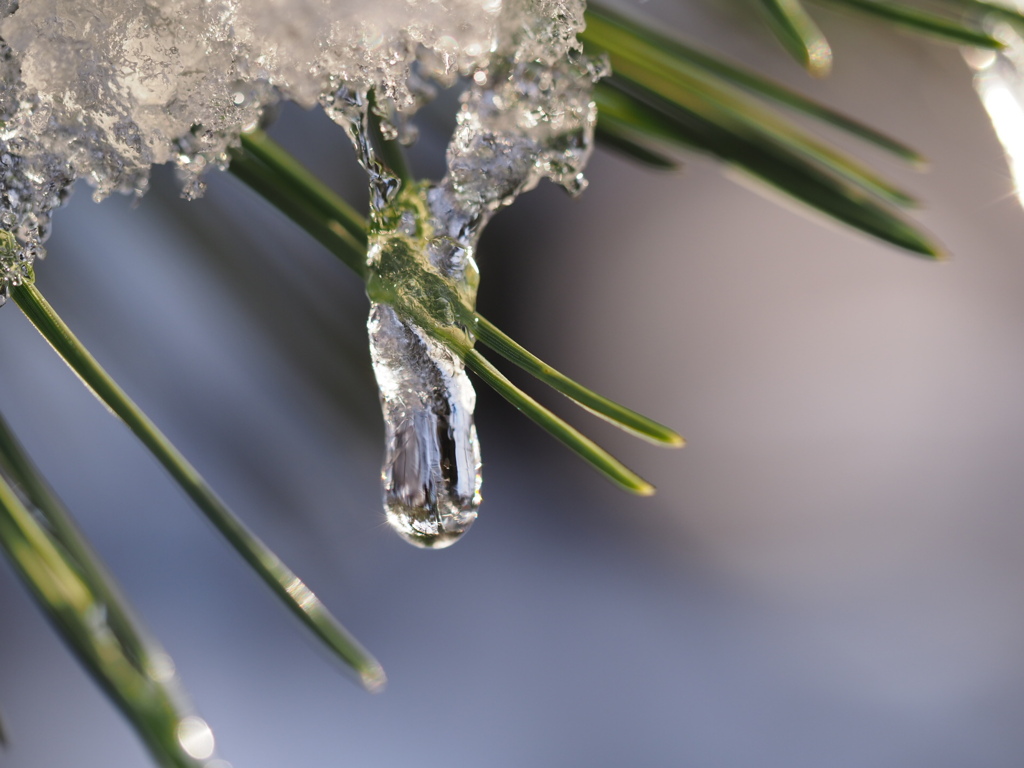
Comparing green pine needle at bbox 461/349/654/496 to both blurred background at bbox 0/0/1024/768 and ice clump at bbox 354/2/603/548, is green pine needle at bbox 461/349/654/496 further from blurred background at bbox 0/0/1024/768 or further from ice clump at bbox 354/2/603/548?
blurred background at bbox 0/0/1024/768

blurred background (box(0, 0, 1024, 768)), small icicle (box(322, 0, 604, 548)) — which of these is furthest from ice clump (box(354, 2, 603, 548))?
blurred background (box(0, 0, 1024, 768))

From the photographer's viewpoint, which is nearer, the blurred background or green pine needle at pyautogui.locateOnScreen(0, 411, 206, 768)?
green pine needle at pyautogui.locateOnScreen(0, 411, 206, 768)

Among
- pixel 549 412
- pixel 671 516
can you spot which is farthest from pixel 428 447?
pixel 671 516

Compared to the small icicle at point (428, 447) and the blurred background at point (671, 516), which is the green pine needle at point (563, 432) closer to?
the small icicle at point (428, 447)

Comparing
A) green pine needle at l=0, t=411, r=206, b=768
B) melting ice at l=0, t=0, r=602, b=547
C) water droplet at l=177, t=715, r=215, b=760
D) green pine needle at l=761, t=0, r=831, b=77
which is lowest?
water droplet at l=177, t=715, r=215, b=760

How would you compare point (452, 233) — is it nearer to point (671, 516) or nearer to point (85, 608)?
point (85, 608)

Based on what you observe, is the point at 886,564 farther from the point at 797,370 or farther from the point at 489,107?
the point at 489,107

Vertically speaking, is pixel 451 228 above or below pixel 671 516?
below
